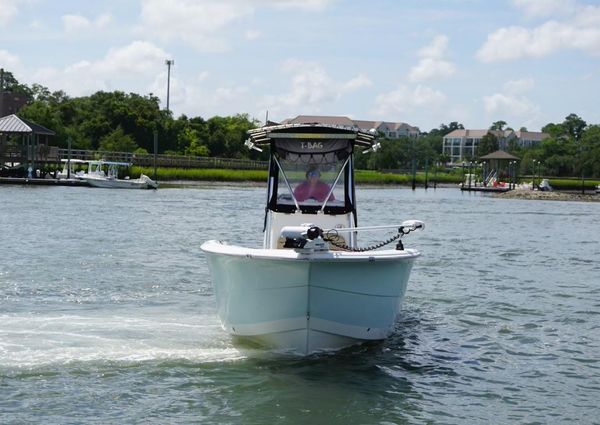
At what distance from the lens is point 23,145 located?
8300 cm

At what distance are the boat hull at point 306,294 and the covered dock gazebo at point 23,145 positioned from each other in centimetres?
6986

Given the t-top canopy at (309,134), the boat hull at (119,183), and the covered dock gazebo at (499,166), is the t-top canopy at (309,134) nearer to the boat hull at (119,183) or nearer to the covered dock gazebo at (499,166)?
the boat hull at (119,183)

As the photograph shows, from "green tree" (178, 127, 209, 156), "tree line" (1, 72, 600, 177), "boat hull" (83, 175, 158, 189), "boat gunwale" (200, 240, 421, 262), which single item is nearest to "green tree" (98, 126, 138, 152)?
"tree line" (1, 72, 600, 177)

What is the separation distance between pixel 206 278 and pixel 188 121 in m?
119

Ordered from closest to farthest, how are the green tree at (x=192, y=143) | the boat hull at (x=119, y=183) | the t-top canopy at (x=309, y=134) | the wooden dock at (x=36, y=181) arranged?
the t-top canopy at (x=309, y=134), the wooden dock at (x=36, y=181), the boat hull at (x=119, y=183), the green tree at (x=192, y=143)

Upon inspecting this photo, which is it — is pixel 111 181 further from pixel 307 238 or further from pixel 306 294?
pixel 307 238

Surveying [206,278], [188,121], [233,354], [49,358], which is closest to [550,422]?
[233,354]

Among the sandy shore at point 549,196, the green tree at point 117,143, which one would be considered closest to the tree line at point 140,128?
the green tree at point 117,143

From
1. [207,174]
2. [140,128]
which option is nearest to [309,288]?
[207,174]

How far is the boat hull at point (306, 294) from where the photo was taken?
1194 centimetres

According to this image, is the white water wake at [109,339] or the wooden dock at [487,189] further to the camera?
the wooden dock at [487,189]

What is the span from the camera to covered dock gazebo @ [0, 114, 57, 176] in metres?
79.2

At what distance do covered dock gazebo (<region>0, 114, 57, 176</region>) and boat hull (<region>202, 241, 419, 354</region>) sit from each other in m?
69.9

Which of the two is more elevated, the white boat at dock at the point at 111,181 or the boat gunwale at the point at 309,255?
the boat gunwale at the point at 309,255
